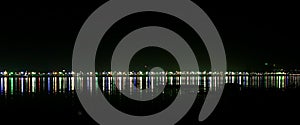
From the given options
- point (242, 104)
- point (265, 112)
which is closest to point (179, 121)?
point (265, 112)

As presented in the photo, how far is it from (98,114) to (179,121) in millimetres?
4206

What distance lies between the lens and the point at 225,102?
2034 cm

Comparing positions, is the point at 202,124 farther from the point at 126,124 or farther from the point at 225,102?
the point at 225,102

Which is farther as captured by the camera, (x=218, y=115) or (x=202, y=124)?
(x=218, y=115)

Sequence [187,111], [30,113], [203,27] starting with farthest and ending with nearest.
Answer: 1. [203,27]
2. [30,113]
3. [187,111]

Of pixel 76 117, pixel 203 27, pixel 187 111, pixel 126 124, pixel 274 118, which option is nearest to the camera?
pixel 126 124

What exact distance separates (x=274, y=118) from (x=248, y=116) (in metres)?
1.03

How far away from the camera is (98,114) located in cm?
1747

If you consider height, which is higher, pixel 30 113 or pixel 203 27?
pixel 203 27

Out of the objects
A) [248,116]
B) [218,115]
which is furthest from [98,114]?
[248,116]

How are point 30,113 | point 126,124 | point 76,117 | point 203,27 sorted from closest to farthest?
point 126,124 < point 76,117 < point 30,113 < point 203,27

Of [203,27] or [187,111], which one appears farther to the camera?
[203,27]

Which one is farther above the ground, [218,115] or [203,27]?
[203,27]

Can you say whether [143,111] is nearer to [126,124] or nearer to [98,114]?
[98,114]
